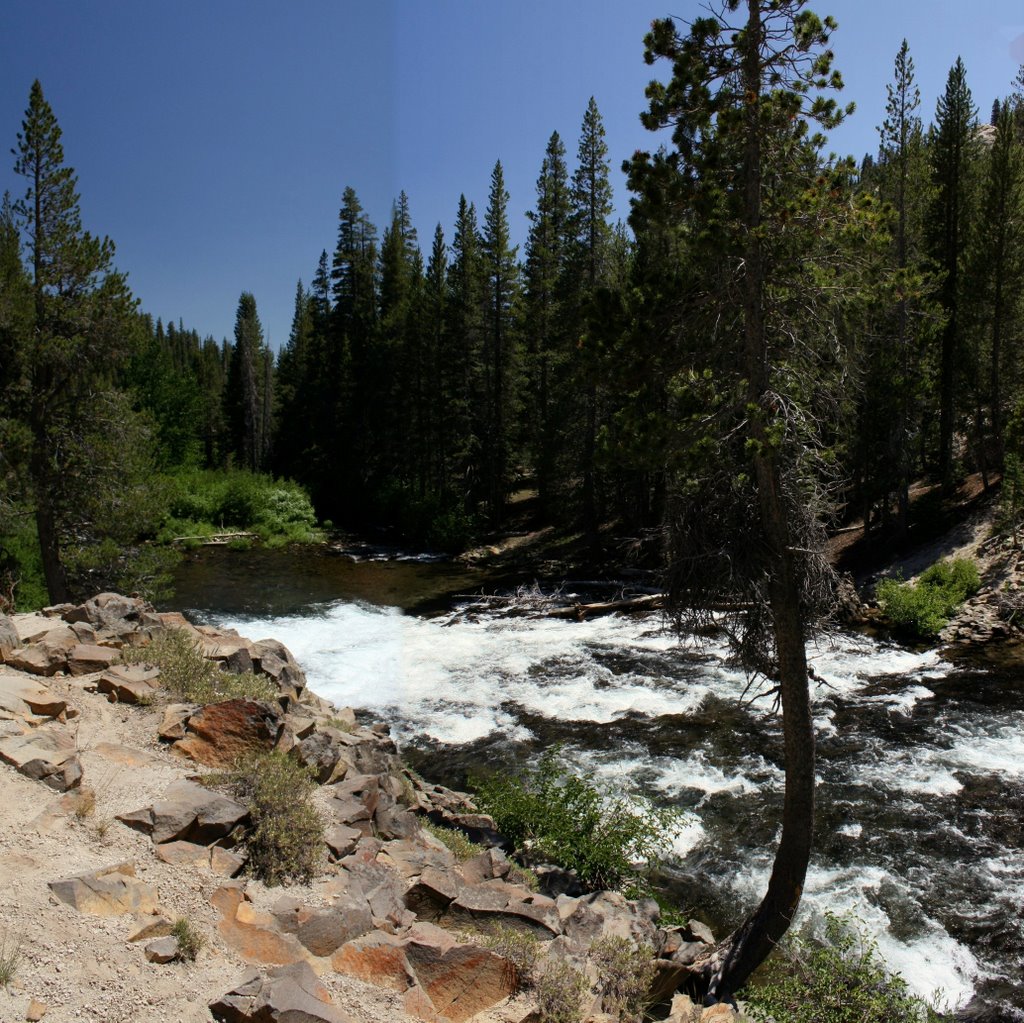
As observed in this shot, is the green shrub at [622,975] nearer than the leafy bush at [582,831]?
Yes

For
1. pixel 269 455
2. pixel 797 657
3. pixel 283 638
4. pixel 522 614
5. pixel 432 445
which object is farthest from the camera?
pixel 269 455

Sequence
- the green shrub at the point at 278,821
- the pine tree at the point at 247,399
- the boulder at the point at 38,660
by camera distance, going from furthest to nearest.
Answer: the pine tree at the point at 247,399
the boulder at the point at 38,660
the green shrub at the point at 278,821

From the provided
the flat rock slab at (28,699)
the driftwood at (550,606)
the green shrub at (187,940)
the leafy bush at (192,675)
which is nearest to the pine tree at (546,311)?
the driftwood at (550,606)

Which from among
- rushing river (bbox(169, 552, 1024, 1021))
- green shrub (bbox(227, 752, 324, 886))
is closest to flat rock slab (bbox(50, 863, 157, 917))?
green shrub (bbox(227, 752, 324, 886))

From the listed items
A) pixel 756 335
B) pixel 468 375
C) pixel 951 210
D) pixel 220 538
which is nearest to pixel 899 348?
pixel 951 210

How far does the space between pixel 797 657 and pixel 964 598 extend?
1485 centimetres

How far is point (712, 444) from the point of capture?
7695mm

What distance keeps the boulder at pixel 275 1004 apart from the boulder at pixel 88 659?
5857mm

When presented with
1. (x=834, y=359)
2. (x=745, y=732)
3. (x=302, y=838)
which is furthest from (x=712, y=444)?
(x=745, y=732)

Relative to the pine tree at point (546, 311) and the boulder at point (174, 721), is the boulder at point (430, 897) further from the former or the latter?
the pine tree at point (546, 311)

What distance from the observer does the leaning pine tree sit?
7.80 meters

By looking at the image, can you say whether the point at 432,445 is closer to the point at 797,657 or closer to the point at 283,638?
the point at 283,638

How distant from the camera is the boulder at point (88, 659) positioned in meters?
9.50

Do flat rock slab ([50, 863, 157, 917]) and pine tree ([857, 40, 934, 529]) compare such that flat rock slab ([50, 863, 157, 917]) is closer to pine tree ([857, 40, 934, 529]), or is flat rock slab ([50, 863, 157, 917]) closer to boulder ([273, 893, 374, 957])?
boulder ([273, 893, 374, 957])
